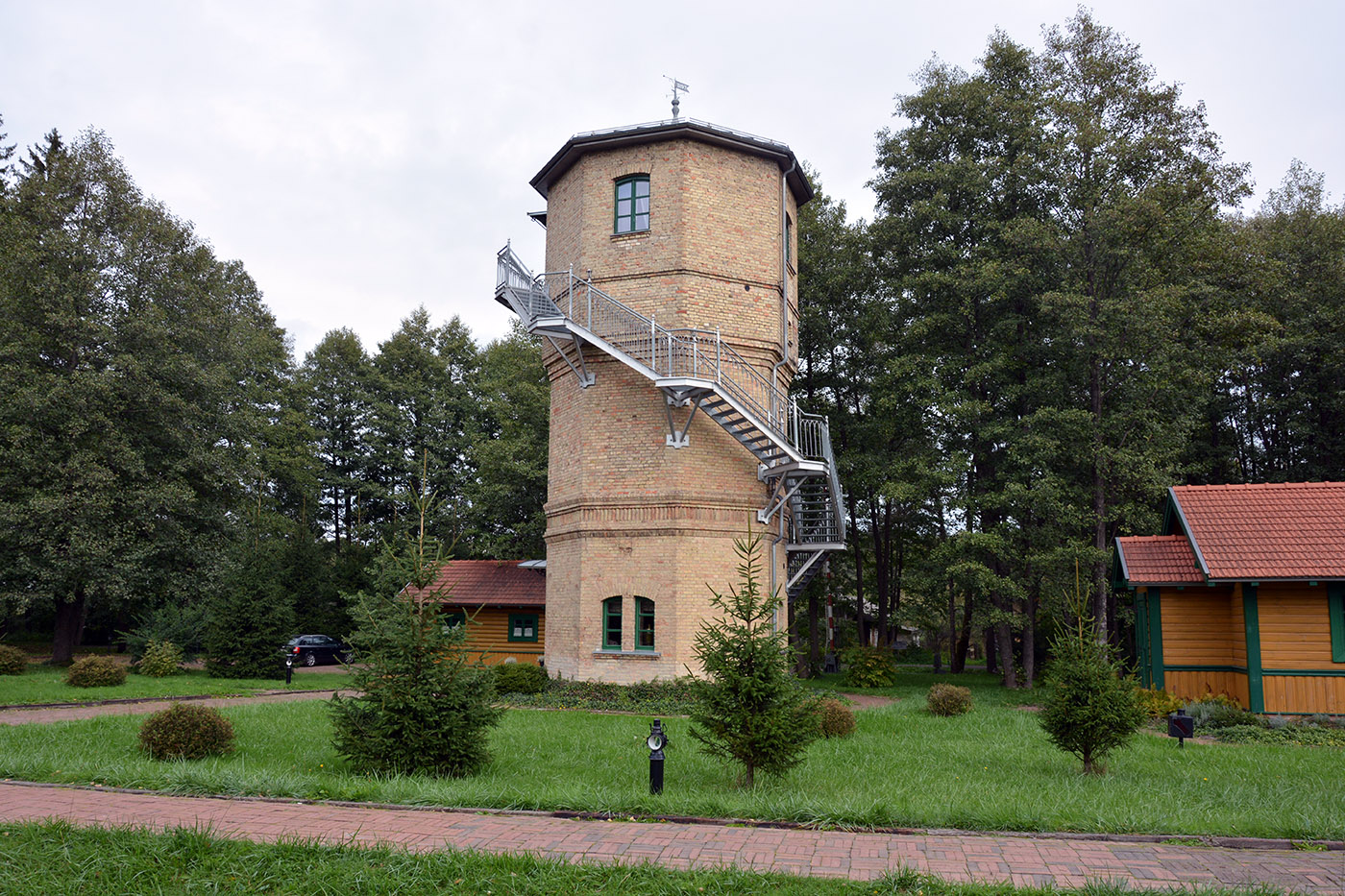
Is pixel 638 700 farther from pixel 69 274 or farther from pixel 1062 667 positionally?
pixel 69 274

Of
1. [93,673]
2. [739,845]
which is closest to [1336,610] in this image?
[739,845]

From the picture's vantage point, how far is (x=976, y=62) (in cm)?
2553

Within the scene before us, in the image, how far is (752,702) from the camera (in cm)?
900

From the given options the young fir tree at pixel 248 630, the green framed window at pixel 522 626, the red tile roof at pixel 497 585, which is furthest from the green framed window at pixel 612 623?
the young fir tree at pixel 248 630

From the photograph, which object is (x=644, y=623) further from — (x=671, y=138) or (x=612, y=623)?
(x=671, y=138)

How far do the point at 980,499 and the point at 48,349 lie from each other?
2632cm

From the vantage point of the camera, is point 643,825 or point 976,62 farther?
point 976,62

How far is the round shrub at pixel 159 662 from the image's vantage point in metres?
23.8

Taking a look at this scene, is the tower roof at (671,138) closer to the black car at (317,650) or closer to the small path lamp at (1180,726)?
the small path lamp at (1180,726)

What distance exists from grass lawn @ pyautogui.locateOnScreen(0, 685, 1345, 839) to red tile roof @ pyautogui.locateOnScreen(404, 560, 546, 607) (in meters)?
13.0

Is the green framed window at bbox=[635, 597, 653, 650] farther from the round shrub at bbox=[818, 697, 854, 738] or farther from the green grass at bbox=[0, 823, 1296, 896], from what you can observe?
the green grass at bbox=[0, 823, 1296, 896]

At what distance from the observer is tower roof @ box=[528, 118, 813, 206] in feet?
63.1

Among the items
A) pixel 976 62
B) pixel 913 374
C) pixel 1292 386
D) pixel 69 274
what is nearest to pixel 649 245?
pixel 913 374

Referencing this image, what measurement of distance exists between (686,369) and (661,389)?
671mm
